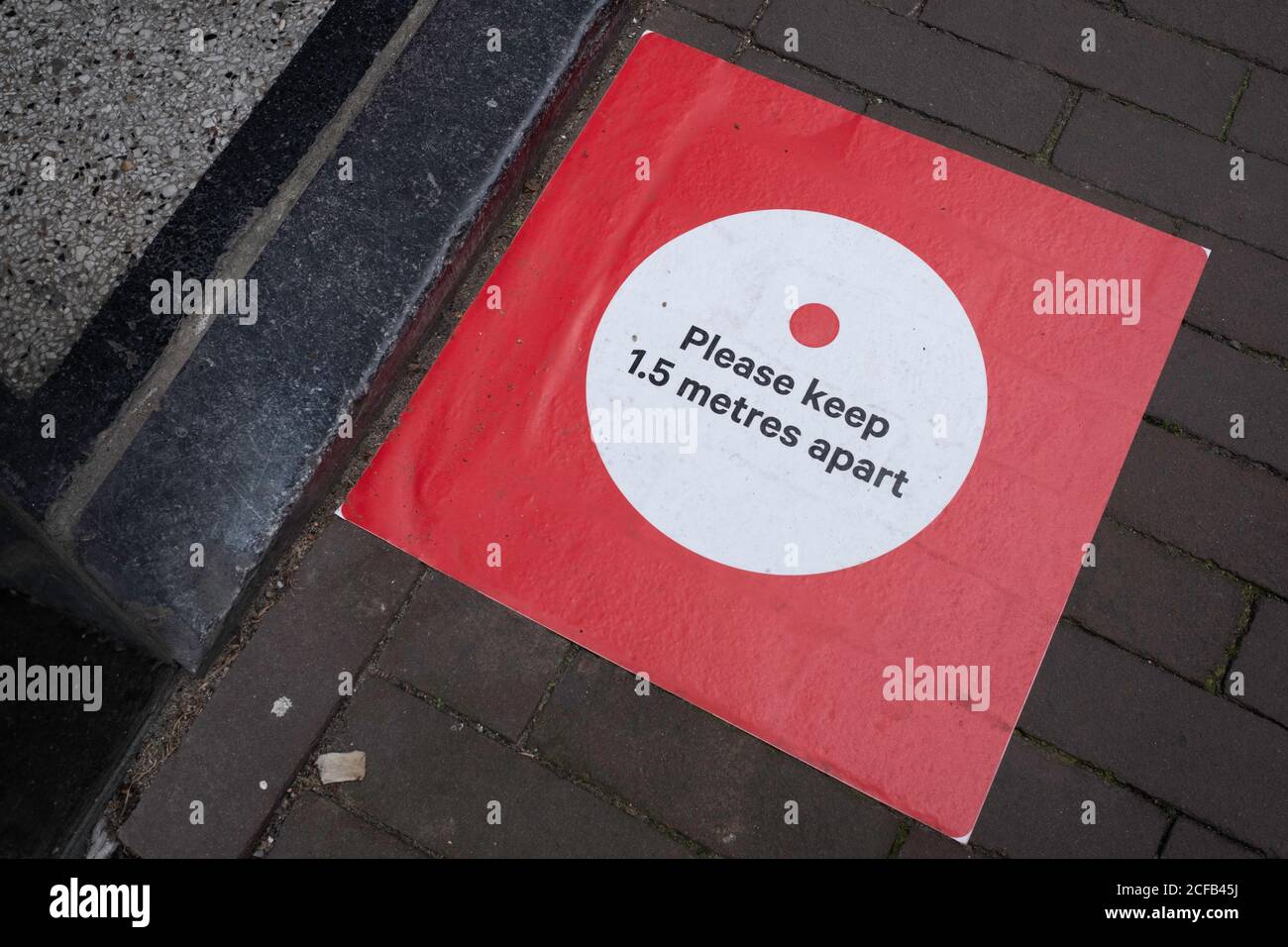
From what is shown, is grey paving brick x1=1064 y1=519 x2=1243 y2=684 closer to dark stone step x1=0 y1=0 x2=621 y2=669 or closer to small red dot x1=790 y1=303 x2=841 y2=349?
small red dot x1=790 y1=303 x2=841 y2=349

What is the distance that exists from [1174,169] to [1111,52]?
0.37 m

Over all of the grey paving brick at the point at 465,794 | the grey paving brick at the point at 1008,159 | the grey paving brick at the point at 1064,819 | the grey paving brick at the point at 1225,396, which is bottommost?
the grey paving brick at the point at 465,794

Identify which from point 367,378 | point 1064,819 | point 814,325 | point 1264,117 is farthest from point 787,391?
point 1264,117

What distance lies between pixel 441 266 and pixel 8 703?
4.15ft

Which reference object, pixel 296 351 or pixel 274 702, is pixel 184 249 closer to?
pixel 296 351

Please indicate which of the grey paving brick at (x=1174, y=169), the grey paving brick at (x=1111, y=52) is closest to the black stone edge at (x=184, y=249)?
the grey paving brick at (x=1111, y=52)

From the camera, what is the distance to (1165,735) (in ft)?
6.54

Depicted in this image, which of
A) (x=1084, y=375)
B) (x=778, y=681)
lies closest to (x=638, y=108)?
(x=1084, y=375)

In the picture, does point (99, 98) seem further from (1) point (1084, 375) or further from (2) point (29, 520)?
(1) point (1084, 375)

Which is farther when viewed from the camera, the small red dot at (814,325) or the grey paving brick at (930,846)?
the small red dot at (814,325)

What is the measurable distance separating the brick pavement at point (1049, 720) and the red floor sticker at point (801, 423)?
7 centimetres

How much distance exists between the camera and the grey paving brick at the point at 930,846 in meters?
1.95

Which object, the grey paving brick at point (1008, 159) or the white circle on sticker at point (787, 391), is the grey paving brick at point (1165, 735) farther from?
the grey paving brick at point (1008, 159)

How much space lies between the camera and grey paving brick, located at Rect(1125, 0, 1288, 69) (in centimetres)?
247
